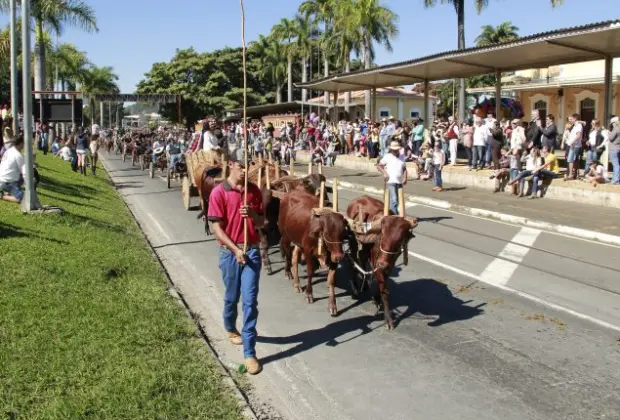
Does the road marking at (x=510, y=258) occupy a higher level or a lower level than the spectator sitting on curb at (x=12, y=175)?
lower

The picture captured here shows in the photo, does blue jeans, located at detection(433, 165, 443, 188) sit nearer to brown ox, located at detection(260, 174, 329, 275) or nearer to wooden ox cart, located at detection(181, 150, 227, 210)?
wooden ox cart, located at detection(181, 150, 227, 210)

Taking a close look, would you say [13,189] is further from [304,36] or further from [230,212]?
[304,36]

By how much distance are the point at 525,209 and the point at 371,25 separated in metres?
31.8

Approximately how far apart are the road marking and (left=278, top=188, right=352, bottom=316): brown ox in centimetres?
290

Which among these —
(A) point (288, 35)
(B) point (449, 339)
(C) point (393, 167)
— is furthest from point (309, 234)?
(A) point (288, 35)

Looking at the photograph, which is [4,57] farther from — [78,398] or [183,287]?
[78,398]

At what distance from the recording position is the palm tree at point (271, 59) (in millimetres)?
74625

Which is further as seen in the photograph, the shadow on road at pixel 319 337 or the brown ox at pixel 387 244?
the brown ox at pixel 387 244

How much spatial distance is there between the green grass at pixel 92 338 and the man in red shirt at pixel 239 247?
474mm

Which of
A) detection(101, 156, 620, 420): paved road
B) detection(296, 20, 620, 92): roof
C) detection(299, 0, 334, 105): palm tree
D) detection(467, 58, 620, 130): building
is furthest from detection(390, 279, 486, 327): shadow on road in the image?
detection(299, 0, 334, 105): palm tree

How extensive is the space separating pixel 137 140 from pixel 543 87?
22.0 meters

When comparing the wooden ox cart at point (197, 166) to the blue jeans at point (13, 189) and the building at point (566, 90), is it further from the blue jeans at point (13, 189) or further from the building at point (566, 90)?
the building at point (566, 90)

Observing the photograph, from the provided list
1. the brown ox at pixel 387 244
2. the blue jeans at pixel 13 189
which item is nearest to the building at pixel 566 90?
the blue jeans at pixel 13 189

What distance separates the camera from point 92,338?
6426 millimetres
